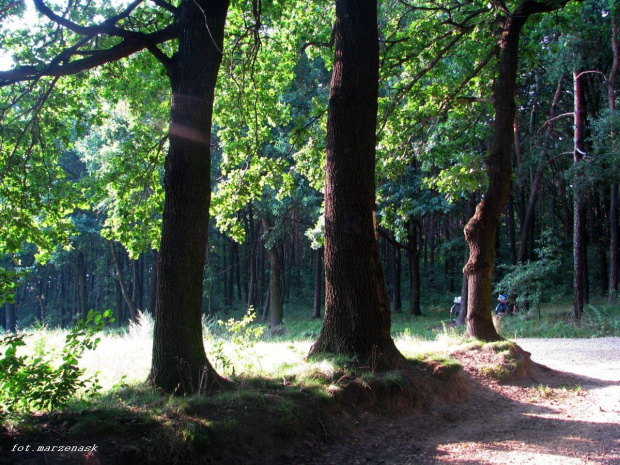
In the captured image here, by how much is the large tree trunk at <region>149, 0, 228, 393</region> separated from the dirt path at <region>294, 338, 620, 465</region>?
5.29 ft

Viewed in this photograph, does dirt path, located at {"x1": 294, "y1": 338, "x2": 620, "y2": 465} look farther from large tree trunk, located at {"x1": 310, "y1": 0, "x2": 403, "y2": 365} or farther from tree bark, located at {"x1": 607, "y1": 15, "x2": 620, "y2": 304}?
tree bark, located at {"x1": 607, "y1": 15, "x2": 620, "y2": 304}

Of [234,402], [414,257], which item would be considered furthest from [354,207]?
[414,257]

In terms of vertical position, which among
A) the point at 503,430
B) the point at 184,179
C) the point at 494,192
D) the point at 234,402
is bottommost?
the point at 503,430

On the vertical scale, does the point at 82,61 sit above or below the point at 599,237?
above

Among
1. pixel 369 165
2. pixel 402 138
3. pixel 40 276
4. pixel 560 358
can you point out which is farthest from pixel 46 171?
pixel 40 276

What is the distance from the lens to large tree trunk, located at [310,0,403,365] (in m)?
6.41

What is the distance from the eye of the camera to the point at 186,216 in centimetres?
534

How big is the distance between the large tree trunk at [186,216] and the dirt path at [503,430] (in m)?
1.61

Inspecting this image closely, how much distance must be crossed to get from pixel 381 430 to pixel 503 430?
1.52 metres

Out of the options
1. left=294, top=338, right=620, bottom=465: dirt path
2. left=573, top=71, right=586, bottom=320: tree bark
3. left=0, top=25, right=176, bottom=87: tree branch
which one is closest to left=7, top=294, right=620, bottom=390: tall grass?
left=573, top=71, right=586, bottom=320: tree bark

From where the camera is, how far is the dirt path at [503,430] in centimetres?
467

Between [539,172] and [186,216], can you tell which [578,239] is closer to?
[539,172]

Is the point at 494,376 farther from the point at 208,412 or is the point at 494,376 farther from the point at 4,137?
the point at 4,137

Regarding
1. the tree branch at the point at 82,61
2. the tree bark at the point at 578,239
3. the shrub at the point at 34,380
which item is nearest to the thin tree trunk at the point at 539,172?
the tree bark at the point at 578,239
